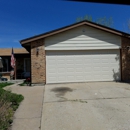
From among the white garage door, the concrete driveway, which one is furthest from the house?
the concrete driveway

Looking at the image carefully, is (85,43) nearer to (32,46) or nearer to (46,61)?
(46,61)

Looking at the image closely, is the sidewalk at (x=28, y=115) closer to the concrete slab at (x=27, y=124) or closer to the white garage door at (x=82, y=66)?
the concrete slab at (x=27, y=124)

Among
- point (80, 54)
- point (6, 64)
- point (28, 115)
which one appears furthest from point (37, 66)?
point (6, 64)

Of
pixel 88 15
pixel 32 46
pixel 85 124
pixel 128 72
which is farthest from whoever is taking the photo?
pixel 88 15

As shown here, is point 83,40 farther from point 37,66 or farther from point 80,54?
point 37,66

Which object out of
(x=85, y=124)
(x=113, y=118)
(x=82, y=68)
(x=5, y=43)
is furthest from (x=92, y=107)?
(x=5, y=43)

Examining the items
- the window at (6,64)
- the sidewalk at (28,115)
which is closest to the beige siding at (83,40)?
the sidewalk at (28,115)

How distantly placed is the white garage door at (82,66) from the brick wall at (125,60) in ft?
1.11

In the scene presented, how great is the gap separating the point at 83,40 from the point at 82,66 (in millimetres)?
1826

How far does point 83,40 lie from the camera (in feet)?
35.4

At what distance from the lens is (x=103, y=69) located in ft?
35.9

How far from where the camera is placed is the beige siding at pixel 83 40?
34.8 feet

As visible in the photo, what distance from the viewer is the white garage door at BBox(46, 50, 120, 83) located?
10547mm

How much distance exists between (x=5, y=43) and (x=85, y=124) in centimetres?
3203
